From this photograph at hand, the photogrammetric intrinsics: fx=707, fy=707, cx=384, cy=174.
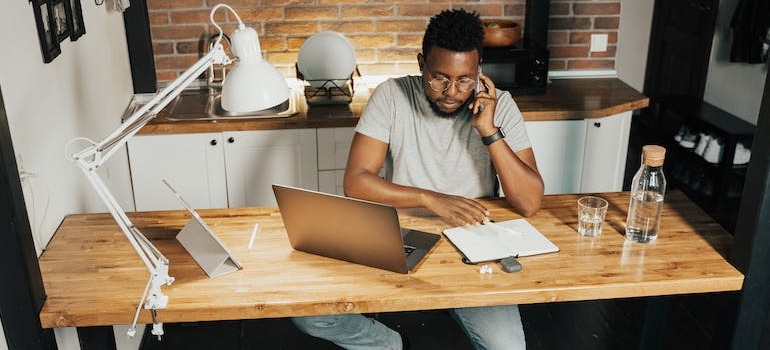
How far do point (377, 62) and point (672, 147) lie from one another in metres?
2.08

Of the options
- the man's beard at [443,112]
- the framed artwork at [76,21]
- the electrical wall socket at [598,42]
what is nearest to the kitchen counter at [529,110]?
the electrical wall socket at [598,42]

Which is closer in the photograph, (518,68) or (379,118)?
(379,118)

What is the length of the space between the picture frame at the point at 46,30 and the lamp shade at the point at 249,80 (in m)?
0.63

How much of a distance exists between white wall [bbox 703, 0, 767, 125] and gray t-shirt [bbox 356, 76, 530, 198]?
284 centimetres

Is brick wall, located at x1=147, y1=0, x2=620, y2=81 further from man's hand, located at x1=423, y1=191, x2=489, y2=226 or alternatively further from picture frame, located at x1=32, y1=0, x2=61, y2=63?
man's hand, located at x1=423, y1=191, x2=489, y2=226

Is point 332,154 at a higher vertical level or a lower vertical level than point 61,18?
lower

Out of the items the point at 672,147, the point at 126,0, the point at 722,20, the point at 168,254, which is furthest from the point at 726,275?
the point at 722,20

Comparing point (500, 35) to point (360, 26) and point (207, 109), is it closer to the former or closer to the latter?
point (360, 26)

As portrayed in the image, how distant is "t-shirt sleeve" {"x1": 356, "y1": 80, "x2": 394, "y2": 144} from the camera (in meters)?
2.20

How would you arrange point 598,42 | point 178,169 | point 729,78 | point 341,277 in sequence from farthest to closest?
1. point 729,78
2. point 598,42
3. point 178,169
4. point 341,277

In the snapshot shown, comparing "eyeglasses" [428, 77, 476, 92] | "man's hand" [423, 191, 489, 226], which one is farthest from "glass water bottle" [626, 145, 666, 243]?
"eyeglasses" [428, 77, 476, 92]

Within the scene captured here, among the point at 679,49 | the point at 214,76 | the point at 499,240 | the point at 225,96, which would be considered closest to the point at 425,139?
the point at 499,240

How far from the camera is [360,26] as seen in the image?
11.0ft

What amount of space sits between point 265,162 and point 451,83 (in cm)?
121
